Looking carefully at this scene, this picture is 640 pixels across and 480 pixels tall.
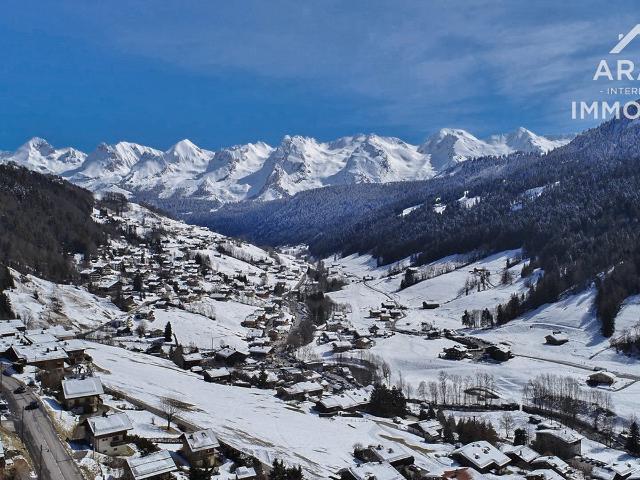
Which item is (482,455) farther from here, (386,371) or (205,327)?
(205,327)

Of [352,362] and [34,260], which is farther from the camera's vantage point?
[34,260]

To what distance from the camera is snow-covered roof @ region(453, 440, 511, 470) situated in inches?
1534

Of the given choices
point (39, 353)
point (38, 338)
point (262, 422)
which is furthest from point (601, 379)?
point (38, 338)

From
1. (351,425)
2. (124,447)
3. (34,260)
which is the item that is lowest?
(351,425)

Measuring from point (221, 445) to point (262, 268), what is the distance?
13566cm

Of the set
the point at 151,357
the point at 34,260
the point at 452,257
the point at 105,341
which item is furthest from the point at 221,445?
the point at 452,257

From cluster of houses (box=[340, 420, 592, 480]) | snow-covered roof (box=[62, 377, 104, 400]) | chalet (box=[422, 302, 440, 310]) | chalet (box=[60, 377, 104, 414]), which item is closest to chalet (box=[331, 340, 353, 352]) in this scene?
cluster of houses (box=[340, 420, 592, 480])

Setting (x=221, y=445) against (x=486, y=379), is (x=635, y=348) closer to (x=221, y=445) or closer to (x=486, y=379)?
(x=486, y=379)

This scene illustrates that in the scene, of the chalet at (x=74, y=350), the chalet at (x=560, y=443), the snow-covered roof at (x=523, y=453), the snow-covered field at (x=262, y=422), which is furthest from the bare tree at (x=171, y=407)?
the chalet at (x=560, y=443)

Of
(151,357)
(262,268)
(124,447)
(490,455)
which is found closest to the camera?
(124,447)

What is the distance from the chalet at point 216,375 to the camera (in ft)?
195

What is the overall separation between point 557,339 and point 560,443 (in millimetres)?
45873

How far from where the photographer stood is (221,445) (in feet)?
113

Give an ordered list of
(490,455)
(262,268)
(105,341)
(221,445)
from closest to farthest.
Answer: (221,445) → (490,455) → (105,341) → (262,268)
